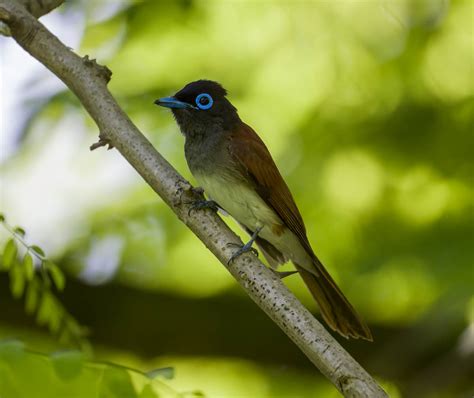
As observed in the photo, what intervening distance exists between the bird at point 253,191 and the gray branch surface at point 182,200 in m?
1.05

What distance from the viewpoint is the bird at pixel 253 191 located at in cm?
477

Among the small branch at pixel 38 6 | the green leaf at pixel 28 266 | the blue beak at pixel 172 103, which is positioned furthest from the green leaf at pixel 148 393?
the blue beak at pixel 172 103

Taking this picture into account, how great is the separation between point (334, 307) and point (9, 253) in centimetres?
209

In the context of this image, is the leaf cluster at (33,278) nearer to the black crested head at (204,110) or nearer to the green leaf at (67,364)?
the green leaf at (67,364)

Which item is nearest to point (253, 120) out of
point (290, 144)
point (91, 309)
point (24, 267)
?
point (290, 144)

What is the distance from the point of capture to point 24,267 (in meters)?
3.38

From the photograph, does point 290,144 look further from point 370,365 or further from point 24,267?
point 24,267

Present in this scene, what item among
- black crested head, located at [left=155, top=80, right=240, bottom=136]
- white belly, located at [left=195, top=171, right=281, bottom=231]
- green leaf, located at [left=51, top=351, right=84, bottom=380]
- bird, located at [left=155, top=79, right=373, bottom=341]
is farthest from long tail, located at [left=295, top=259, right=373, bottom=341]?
green leaf, located at [left=51, top=351, right=84, bottom=380]

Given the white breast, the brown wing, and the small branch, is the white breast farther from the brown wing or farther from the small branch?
the small branch

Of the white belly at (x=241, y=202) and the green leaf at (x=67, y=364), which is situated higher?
the white belly at (x=241, y=202)

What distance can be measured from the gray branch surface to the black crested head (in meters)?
1.25

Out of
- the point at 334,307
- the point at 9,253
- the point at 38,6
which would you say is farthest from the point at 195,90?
the point at 9,253

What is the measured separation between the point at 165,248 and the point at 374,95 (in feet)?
6.25

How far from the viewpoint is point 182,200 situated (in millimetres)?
3539
